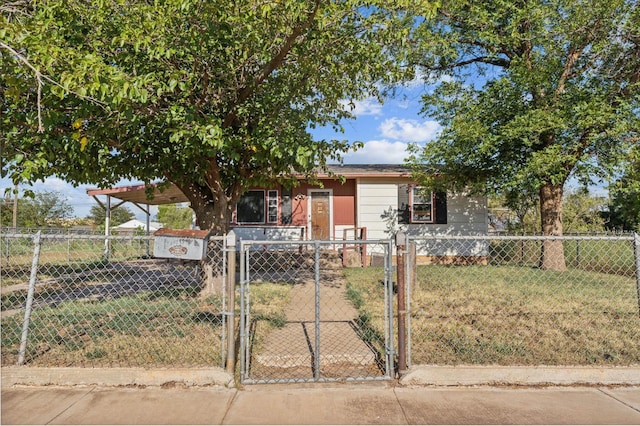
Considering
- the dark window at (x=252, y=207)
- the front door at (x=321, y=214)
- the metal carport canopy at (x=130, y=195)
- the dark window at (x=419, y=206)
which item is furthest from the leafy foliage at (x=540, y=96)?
the metal carport canopy at (x=130, y=195)

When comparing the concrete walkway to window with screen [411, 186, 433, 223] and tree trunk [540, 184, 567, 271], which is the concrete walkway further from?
tree trunk [540, 184, 567, 271]

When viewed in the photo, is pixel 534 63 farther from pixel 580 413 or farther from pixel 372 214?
pixel 580 413

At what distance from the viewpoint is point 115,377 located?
3.70m

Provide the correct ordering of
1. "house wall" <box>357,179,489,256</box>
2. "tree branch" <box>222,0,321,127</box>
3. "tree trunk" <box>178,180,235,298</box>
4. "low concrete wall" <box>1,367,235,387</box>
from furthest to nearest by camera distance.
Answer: "house wall" <box>357,179,489,256</box>
"tree trunk" <box>178,180,235,298</box>
"tree branch" <box>222,0,321,127</box>
"low concrete wall" <box>1,367,235,387</box>

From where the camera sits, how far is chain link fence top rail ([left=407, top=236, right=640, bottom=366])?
426cm

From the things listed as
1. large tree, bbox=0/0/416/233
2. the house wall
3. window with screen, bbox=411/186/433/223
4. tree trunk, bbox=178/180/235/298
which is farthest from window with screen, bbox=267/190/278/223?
large tree, bbox=0/0/416/233

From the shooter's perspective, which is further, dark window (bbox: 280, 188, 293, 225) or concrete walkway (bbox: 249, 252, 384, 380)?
dark window (bbox: 280, 188, 293, 225)

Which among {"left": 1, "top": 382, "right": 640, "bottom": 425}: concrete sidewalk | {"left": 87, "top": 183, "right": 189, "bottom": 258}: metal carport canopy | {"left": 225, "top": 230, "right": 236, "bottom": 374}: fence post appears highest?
{"left": 87, "top": 183, "right": 189, "bottom": 258}: metal carport canopy

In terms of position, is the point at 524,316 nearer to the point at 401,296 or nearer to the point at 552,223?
the point at 401,296

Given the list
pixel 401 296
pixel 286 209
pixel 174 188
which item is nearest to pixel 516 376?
pixel 401 296

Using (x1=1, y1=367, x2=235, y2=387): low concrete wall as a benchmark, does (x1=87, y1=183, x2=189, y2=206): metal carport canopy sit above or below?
above

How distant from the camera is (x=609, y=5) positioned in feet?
27.5

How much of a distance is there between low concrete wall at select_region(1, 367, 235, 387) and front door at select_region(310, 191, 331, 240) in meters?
10.1

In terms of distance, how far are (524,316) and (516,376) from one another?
97.7 inches
